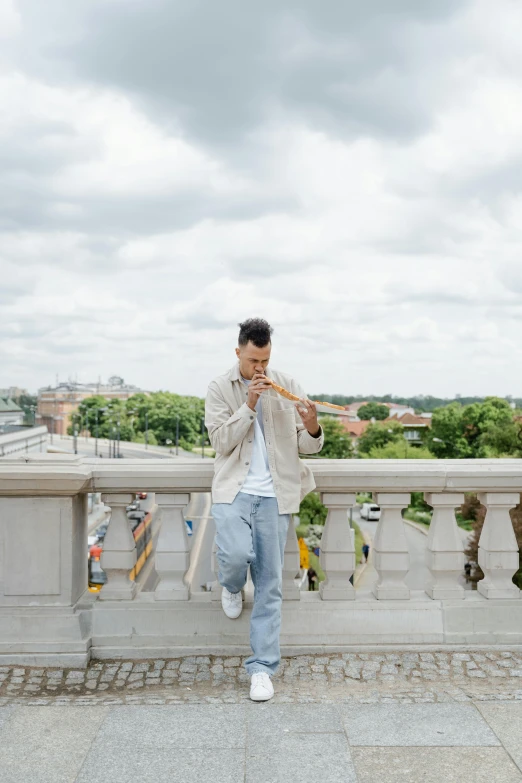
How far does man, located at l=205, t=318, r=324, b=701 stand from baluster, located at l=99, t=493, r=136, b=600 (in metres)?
0.80

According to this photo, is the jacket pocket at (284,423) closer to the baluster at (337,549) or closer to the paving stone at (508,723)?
the baluster at (337,549)

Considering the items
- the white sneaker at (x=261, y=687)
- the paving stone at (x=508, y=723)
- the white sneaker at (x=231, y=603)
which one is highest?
the white sneaker at (x=231, y=603)

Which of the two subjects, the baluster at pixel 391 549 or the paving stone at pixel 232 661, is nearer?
the paving stone at pixel 232 661

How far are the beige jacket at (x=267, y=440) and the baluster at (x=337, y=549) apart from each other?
52 centimetres

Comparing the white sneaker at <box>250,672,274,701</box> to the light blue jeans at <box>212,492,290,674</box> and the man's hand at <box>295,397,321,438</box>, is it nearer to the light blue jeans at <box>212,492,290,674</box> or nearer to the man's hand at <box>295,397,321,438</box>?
the light blue jeans at <box>212,492,290,674</box>

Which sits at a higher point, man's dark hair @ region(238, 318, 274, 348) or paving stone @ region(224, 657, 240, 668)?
man's dark hair @ region(238, 318, 274, 348)

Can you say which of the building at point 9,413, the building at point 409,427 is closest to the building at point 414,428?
the building at point 409,427

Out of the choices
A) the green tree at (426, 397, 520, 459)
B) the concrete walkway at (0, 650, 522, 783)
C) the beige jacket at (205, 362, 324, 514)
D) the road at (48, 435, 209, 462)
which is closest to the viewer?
the concrete walkway at (0, 650, 522, 783)

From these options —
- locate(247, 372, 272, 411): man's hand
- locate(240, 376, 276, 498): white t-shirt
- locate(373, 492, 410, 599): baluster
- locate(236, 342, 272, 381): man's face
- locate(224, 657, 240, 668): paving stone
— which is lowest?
locate(224, 657, 240, 668): paving stone

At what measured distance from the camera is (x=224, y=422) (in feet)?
13.8

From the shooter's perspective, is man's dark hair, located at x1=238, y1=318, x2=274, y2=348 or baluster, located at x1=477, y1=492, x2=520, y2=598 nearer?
man's dark hair, located at x1=238, y1=318, x2=274, y2=348

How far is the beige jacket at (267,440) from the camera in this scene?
13.9ft

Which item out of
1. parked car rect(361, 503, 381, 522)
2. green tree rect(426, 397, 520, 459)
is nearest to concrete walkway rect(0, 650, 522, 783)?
parked car rect(361, 503, 381, 522)

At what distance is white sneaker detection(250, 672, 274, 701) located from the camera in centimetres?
400
